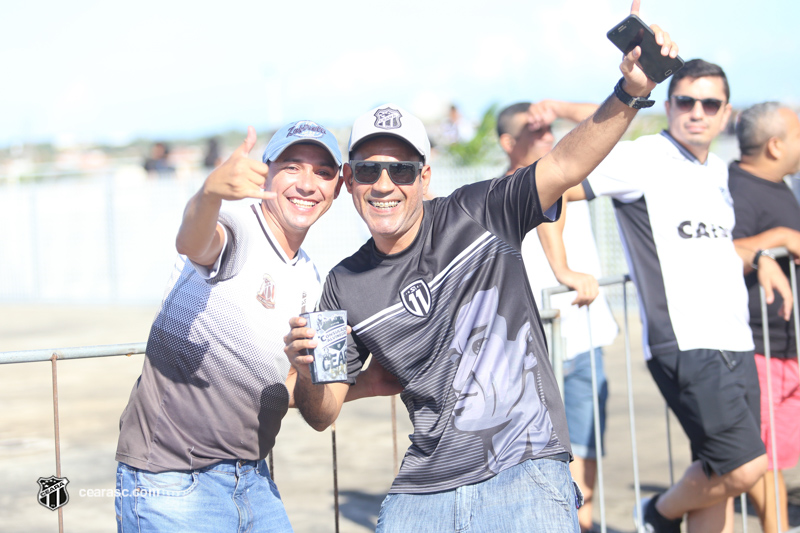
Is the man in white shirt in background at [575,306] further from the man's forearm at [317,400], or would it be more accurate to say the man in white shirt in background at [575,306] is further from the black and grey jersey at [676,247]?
the man's forearm at [317,400]

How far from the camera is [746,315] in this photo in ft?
13.1

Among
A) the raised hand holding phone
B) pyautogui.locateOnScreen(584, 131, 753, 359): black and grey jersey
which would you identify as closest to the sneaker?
pyautogui.locateOnScreen(584, 131, 753, 359): black and grey jersey

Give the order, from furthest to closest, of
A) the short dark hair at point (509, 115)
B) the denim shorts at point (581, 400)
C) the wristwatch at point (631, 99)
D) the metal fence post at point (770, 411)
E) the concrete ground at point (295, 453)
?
the concrete ground at point (295, 453), the short dark hair at point (509, 115), the denim shorts at point (581, 400), the metal fence post at point (770, 411), the wristwatch at point (631, 99)

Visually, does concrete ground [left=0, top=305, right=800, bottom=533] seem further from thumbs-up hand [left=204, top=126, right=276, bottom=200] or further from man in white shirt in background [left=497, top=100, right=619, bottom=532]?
thumbs-up hand [left=204, top=126, right=276, bottom=200]

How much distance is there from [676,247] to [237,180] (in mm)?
2412

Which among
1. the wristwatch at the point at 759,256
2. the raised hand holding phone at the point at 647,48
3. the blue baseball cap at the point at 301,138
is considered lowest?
the wristwatch at the point at 759,256

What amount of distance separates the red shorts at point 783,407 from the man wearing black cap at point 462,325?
2.25m

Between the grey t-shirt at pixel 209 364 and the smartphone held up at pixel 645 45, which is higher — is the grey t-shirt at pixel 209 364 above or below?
below

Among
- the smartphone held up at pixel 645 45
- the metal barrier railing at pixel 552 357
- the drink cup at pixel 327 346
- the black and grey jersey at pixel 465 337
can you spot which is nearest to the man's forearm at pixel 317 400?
the black and grey jersey at pixel 465 337

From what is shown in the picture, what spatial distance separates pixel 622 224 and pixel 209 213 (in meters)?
2.43

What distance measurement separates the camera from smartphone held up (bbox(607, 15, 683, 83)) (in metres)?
2.38

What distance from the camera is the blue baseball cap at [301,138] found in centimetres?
272

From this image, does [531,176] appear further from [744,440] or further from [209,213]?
[744,440]


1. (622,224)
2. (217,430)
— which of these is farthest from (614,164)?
(217,430)
